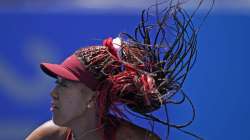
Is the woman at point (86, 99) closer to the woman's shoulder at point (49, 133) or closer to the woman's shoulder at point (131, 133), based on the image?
the woman's shoulder at point (131, 133)

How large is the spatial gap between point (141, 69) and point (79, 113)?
1.02 feet

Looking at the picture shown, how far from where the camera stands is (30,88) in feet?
8.85

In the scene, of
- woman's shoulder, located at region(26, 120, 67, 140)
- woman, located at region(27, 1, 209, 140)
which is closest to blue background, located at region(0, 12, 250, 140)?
woman's shoulder, located at region(26, 120, 67, 140)

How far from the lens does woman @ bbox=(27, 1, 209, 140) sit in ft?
7.25

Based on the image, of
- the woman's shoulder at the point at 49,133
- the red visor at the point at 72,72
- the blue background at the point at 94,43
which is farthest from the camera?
the blue background at the point at 94,43

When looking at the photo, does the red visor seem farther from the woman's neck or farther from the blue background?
A: the blue background

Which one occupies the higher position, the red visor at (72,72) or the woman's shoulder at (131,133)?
the red visor at (72,72)

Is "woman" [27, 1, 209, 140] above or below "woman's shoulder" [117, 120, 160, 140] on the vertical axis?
above

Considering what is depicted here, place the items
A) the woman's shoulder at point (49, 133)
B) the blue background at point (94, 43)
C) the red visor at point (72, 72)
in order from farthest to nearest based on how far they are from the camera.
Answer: the blue background at point (94, 43), the woman's shoulder at point (49, 133), the red visor at point (72, 72)


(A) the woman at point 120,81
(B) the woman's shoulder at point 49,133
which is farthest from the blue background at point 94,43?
(A) the woman at point 120,81

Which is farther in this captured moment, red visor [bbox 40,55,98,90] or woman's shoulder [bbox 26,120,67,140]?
woman's shoulder [bbox 26,120,67,140]

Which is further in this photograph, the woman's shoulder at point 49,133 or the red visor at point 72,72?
the woman's shoulder at point 49,133

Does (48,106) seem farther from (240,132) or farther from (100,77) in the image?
(240,132)

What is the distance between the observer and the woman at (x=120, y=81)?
2211 mm
